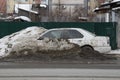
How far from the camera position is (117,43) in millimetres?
27844

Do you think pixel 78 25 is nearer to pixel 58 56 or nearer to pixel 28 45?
pixel 28 45

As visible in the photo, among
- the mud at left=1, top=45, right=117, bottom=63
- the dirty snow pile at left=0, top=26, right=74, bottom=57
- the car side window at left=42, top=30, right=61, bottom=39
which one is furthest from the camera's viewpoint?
the car side window at left=42, top=30, right=61, bottom=39

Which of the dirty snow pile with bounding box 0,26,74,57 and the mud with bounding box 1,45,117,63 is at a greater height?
the dirty snow pile with bounding box 0,26,74,57

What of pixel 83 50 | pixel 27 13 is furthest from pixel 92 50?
pixel 27 13

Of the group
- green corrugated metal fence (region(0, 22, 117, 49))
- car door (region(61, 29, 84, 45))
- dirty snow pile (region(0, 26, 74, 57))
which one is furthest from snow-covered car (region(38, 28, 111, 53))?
green corrugated metal fence (region(0, 22, 117, 49))

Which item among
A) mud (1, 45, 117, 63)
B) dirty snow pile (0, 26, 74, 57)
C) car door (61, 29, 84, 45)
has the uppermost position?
car door (61, 29, 84, 45)

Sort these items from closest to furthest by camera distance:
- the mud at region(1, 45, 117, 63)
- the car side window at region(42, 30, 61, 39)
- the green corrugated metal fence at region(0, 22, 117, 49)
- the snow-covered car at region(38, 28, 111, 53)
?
the mud at region(1, 45, 117, 63)
the snow-covered car at region(38, 28, 111, 53)
the car side window at region(42, 30, 61, 39)
the green corrugated metal fence at region(0, 22, 117, 49)

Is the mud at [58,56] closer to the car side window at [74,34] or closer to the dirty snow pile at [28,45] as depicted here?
the dirty snow pile at [28,45]

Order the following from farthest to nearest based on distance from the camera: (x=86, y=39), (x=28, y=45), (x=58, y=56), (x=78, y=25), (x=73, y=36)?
1. (x=78, y=25)
2. (x=73, y=36)
3. (x=86, y=39)
4. (x=28, y=45)
5. (x=58, y=56)

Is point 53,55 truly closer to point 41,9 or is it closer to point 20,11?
point 20,11

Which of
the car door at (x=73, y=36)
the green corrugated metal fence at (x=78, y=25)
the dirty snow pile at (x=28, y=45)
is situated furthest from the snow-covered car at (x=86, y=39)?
the green corrugated metal fence at (x=78, y=25)

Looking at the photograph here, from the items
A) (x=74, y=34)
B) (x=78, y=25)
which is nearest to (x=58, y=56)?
(x=74, y=34)

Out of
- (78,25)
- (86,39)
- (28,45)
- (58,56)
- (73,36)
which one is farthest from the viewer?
(78,25)

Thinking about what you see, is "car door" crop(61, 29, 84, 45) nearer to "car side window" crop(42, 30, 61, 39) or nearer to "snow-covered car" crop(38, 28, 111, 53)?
"snow-covered car" crop(38, 28, 111, 53)
